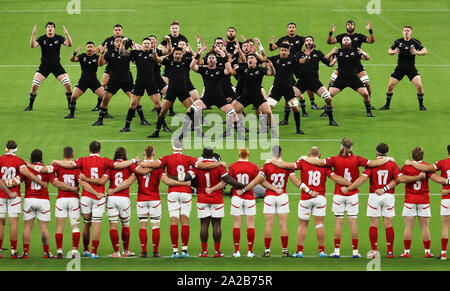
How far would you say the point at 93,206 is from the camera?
18.8 m

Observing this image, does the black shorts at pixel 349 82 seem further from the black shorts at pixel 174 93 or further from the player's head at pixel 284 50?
the black shorts at pixel 174 93

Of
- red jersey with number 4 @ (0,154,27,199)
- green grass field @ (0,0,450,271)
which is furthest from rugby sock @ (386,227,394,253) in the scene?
red jersey with number 4 @ (0,154,27,199)

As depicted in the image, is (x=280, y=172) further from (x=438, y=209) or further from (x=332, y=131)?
(x=332, y=131)

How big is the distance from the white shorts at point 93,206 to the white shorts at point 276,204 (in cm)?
329

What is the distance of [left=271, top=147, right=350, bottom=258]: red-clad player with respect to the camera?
18.9m

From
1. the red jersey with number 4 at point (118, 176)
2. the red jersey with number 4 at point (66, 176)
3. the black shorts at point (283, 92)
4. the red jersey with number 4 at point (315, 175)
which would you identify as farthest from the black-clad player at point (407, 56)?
the red jersey with number 4 at point (66, 176)

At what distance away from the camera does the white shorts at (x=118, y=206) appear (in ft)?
61.6

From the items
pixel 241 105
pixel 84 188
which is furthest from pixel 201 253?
pixel 241 105

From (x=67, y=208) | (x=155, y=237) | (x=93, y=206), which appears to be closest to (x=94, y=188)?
(x=93, y=206)

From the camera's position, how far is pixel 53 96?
32438 millimetres

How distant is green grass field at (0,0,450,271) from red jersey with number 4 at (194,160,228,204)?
1.23m

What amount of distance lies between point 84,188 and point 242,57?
897 cm

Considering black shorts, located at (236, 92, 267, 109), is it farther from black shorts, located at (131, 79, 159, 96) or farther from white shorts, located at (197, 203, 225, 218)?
white shorts, located at (197, 203, 225, 218)

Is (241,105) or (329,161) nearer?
(329,161)
